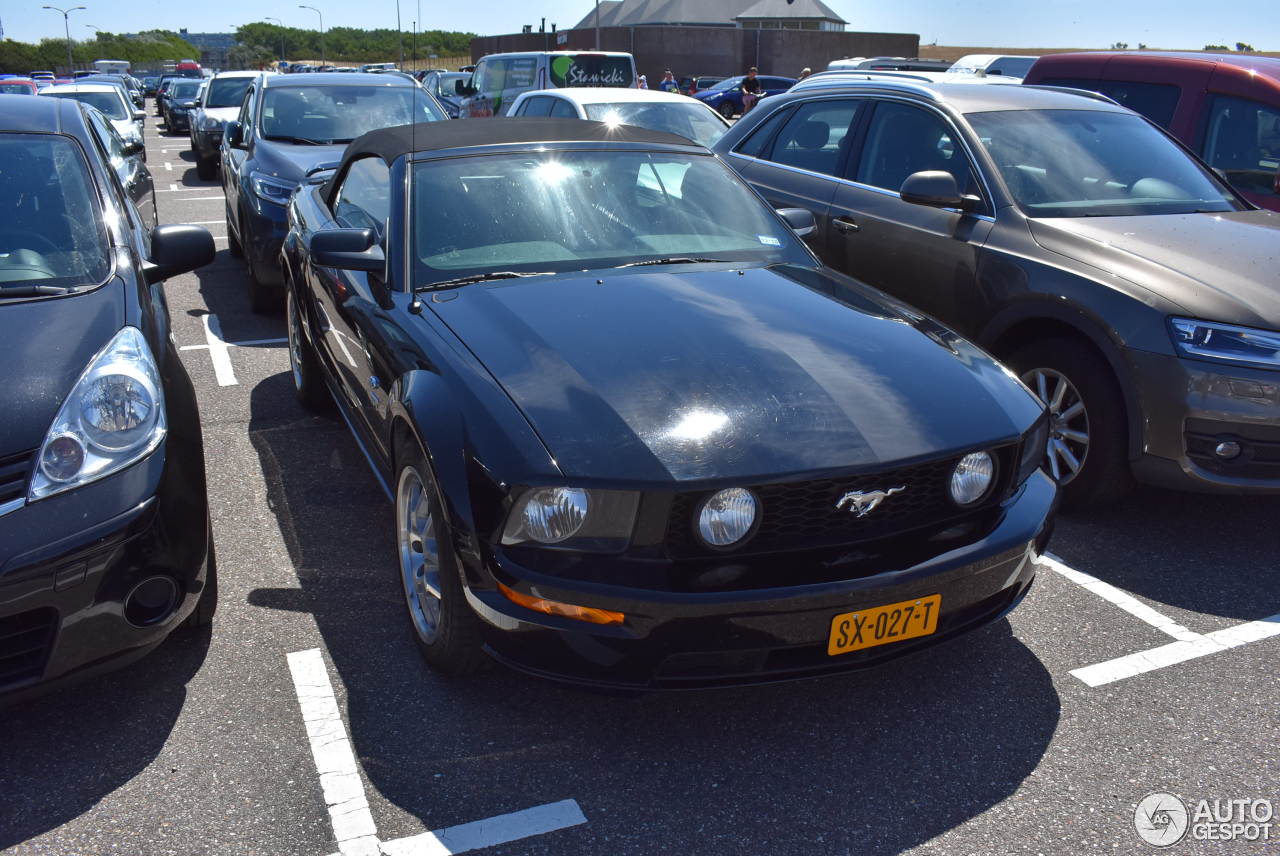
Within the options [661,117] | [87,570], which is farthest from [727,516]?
[661,117]

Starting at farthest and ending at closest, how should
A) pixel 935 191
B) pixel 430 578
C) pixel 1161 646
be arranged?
1. pixel 935 191
2. pixel 1161 646
3. pixel 430 578

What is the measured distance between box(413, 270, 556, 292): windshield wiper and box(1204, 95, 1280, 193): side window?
4.71 meters

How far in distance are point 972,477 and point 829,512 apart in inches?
18.6

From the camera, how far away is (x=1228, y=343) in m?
3.89

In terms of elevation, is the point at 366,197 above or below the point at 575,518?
above

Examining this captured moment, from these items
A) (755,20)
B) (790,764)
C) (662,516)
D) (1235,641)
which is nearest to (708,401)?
(662,516)

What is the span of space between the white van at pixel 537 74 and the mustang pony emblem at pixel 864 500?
1527 centimetres

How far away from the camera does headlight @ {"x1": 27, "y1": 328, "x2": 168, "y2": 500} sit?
2674 millimetres

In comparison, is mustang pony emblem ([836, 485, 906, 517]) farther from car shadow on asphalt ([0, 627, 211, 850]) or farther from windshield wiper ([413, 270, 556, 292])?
car shadow on asphalt ([0, 627, 211, 850])

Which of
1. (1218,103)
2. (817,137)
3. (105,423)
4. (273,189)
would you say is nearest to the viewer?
(105,423)

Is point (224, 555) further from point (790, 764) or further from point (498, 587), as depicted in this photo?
point (790, 764)

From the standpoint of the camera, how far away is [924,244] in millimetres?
5090

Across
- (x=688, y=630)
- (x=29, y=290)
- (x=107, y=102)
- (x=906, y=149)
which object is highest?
(x=906, y=149)

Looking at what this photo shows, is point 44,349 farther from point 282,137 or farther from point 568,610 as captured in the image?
point 282,137
